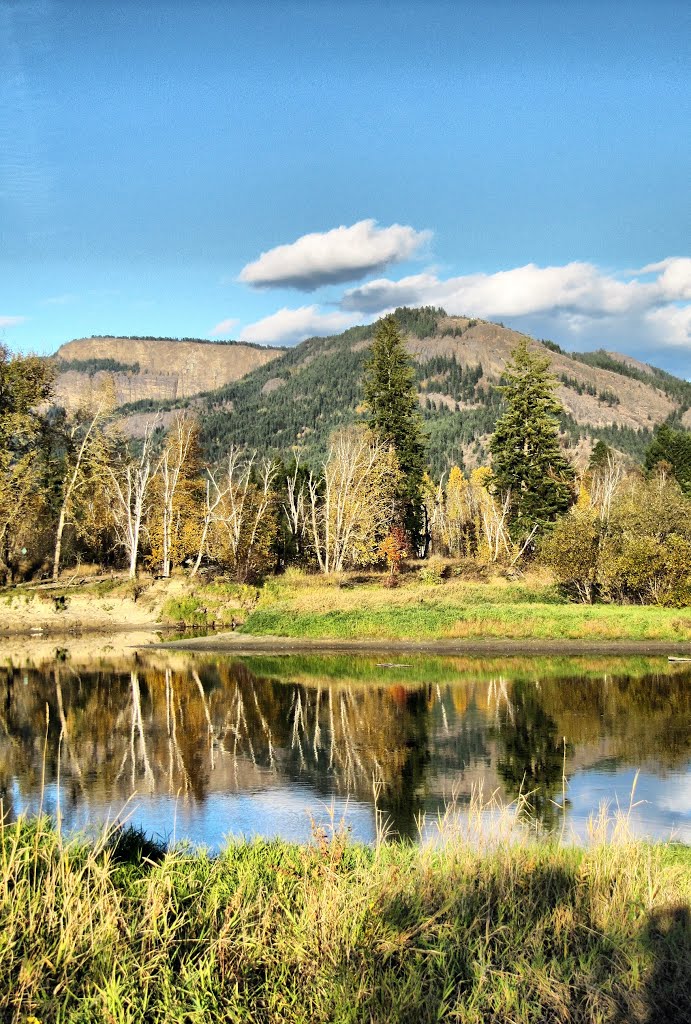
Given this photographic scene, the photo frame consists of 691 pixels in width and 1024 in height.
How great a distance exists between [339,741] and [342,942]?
1376cm

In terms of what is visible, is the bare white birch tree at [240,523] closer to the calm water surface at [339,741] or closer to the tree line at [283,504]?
the tree line at [283,504]

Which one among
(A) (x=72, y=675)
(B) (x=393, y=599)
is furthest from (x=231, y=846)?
(B) (x=393, y=599)

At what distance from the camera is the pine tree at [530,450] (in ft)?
181

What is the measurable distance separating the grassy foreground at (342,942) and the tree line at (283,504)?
3481cm

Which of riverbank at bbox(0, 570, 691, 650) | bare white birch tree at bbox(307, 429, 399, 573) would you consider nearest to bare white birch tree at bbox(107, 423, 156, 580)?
riverbank at bbox(0, 570, 691, 650)

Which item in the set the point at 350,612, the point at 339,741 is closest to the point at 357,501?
the point at 350,612

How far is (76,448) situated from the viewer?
5234 cm

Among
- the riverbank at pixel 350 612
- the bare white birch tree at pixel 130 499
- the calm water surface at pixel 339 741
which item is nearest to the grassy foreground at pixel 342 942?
the calm water surface at pixel 339 741

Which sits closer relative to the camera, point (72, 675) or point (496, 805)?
point (496, 805)

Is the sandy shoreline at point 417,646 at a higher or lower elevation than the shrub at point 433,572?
lower

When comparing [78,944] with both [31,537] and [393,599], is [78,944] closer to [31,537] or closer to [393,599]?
[393,599]

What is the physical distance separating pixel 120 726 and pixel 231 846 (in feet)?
46.3

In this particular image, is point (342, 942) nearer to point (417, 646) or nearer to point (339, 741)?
point (339, 741)

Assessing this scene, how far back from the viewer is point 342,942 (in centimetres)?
717
